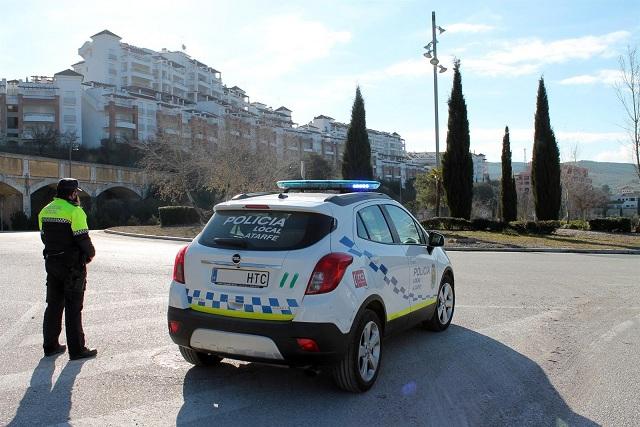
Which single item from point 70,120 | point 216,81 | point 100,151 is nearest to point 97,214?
point 100,151

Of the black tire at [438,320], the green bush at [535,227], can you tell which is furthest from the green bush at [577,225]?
the black tire at [438,320]

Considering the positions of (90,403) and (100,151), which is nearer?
(90,403)

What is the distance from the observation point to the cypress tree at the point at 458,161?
32219mm

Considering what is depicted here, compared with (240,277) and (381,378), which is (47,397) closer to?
(240,277)

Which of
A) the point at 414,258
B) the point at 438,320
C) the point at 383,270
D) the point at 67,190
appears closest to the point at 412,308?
the point at 414,258

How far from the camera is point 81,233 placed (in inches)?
208

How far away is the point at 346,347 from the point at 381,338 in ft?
2.17

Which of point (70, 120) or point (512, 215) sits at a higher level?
point (70, 120)

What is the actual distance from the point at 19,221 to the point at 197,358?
51956 mm

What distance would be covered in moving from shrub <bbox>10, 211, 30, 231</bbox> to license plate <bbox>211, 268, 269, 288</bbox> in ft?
171

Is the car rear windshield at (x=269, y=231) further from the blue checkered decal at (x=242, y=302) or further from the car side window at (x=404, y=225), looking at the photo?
the car side window at (x=404, y=225)

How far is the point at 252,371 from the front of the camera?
200 inches

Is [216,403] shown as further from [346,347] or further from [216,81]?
[216,81]

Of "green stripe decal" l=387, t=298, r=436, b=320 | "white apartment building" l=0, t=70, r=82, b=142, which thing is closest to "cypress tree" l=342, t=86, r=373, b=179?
"green stripe decal" l=387, t=298, r=436, b=320
